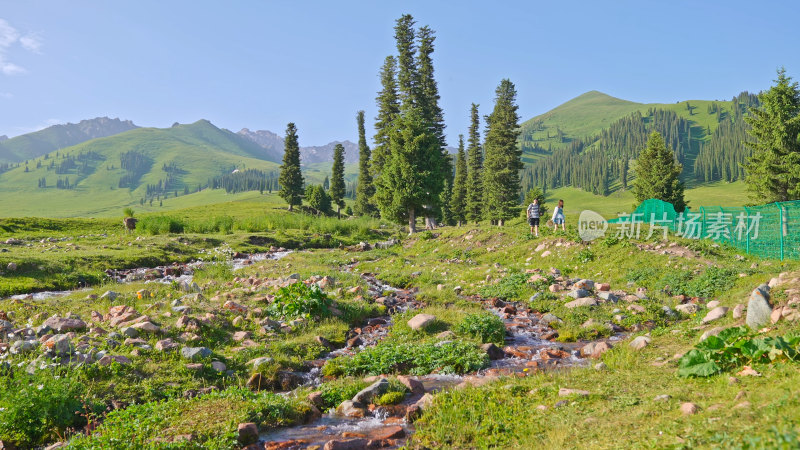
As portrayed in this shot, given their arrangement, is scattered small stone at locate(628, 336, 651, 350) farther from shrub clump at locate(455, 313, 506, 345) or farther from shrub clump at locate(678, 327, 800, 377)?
shrub clump at locate(455, 313, 506, 345)

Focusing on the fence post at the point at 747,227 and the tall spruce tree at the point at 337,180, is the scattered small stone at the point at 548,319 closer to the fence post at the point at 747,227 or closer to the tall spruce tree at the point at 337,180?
the fence post at the point at 747,227

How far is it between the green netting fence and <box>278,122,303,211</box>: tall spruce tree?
67324 millimetres

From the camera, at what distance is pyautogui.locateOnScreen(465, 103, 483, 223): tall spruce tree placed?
68944 mm

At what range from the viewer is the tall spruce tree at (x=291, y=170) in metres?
78.6

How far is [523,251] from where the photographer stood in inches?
821

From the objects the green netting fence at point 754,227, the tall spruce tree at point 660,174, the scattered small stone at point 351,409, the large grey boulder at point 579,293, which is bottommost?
the scattered small stone at point 351,409

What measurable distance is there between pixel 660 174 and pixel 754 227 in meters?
40.1

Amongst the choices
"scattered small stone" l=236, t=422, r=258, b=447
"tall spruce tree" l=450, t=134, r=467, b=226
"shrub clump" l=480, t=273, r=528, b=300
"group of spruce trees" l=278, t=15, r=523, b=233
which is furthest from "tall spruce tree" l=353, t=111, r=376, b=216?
"scattered small stone" l=236, t=422, r=258, b=447

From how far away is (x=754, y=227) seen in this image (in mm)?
16188

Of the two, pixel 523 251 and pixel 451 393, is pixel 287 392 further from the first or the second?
pixel 523 251

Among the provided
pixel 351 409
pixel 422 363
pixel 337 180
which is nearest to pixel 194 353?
pixel 351 409

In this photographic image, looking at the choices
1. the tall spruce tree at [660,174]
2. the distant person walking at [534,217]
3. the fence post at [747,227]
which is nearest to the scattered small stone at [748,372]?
the fence post at [747,227]

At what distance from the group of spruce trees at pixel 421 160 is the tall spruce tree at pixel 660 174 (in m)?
15.5

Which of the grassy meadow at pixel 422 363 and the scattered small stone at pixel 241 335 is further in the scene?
the scattered small stone at pixel 241 335
